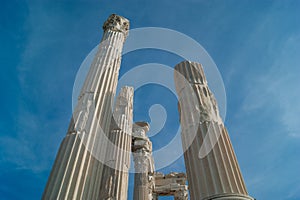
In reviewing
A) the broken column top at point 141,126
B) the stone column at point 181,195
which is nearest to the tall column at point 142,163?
the broken column top at point 141,126

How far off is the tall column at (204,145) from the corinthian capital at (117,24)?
1179cm

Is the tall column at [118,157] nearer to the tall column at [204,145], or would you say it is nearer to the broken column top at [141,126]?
the tall column at [204,145]

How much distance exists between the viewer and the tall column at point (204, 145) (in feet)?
20.9

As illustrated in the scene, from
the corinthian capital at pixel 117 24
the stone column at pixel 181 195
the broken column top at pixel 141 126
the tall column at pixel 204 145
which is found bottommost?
the tall column at pixel 204 145

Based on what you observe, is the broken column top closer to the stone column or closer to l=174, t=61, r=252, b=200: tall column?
the stone column

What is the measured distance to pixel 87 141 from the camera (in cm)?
1064

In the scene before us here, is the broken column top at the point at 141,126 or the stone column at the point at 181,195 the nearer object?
the stone column at the point at 181,195

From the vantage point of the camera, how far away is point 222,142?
766cm

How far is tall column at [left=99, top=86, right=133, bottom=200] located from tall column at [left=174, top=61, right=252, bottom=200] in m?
6.07

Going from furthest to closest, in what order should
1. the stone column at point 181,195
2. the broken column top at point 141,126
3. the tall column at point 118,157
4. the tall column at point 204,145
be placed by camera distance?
the broken column top at point 141,126 → the stone column at point 181,195 → the tall column at point 118,157 → the tall column at point 204,145

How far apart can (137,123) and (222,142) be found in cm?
1868

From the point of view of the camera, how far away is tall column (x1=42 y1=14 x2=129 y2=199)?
8.93m

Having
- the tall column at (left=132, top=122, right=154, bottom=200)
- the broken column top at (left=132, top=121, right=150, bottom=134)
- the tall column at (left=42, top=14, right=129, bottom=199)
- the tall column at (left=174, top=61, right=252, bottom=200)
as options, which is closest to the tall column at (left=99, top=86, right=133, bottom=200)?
the tall column at (left=42, top=14, right=129, bottom=199)

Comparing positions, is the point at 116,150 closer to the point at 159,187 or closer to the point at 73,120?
the point at 73,120
